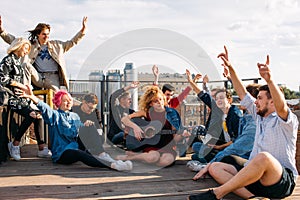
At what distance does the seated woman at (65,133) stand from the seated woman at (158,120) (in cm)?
39

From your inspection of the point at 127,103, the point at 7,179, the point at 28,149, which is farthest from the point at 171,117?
the point at 28,149

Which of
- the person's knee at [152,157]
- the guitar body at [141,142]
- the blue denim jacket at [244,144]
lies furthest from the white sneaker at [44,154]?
the blue denim jacket at [244,144]

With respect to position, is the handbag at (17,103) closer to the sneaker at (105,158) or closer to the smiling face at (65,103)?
the smiling face at (65,103)

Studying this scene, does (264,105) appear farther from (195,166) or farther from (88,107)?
(88,107)

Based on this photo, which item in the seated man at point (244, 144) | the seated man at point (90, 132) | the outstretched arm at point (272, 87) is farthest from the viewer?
the seated man at point (90, 132)

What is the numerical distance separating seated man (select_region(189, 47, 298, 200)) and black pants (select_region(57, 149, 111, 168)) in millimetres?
1286

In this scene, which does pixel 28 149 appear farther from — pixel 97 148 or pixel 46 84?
pixel 97 148

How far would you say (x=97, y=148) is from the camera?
12.2 feet

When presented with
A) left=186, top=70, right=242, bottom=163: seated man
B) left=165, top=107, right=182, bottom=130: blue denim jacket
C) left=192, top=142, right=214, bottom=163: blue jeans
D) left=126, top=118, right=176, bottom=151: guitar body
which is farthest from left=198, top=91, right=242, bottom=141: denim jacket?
left=126, top=118, right=176, bottom=151: guitar body

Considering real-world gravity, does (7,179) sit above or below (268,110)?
below

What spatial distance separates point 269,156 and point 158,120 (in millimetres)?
1714

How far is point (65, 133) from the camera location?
3.53 m

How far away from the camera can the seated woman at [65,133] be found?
10.8 feet

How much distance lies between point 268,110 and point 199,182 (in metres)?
0.91
